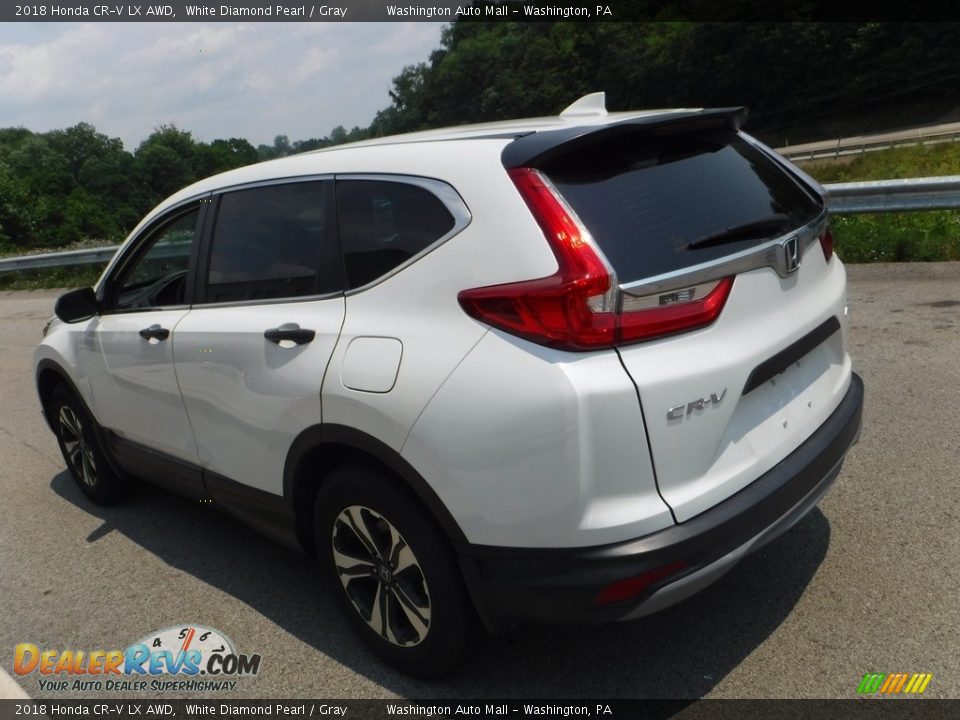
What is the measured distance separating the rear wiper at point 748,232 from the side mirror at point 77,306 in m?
3.21

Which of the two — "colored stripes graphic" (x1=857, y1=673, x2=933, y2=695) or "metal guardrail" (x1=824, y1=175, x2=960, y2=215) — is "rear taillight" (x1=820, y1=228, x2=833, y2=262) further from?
"metal guardrail" (x1=824, y1=175, x2=960, y2=215)

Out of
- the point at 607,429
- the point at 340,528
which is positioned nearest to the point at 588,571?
the point at 607,429

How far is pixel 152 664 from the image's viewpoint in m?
3.32

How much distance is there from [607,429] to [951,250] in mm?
7180

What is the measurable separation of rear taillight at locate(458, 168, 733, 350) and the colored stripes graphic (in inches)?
50.1

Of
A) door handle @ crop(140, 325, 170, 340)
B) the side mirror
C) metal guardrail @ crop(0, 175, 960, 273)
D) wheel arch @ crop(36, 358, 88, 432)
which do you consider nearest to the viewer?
door handle @ crop(140, 325, 170, 340)

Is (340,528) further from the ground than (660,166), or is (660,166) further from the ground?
(660,166)

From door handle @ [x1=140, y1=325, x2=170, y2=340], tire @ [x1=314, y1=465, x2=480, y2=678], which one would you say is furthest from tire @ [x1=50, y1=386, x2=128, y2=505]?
tire @ [x1=314, y1=465, x2=480, y2=678]

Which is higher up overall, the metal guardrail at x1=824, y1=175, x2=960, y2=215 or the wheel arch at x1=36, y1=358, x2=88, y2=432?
the wheel arch at x1=36, y1=358, x2=88, y2=432

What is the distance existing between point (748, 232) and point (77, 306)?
133 inches

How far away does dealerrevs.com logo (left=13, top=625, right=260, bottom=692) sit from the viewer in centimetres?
320

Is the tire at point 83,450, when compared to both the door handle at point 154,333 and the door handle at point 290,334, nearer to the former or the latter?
the door handle at point 154,333

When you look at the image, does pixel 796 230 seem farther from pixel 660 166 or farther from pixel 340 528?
pixel 340 528

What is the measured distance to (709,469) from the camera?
2447 millimetres
